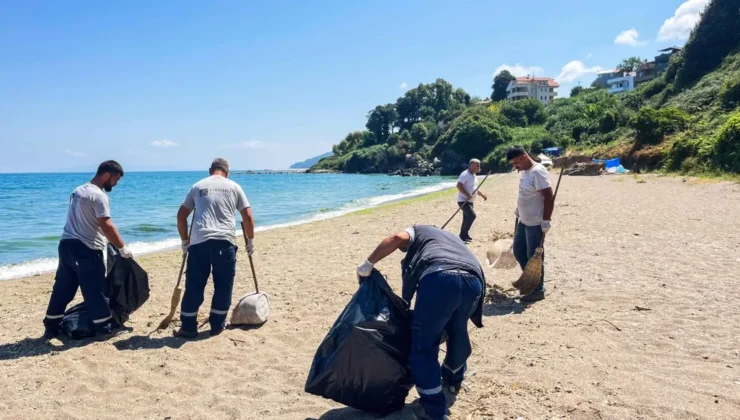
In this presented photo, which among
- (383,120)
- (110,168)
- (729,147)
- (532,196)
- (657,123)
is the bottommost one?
(532,196)

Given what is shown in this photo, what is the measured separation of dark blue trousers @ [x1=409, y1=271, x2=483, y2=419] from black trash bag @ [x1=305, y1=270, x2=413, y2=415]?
0.49ft

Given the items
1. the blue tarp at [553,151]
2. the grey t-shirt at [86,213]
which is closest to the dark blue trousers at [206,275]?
the grey t-shirt at [86,213]

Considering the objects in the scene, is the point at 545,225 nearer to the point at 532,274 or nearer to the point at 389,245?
the point at 532,274

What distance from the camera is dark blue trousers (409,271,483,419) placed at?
124 inches

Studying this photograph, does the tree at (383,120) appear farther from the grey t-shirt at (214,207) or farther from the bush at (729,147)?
the grey t-shirt at (214,207)

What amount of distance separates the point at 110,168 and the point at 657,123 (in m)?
33.5

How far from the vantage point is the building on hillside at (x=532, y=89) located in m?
99.2

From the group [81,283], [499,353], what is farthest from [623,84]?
[81,283]

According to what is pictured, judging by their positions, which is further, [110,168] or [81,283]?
[110,168]

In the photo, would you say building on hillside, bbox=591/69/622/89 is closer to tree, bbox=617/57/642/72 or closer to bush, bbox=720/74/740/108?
tree, bbox=617/57/642/72

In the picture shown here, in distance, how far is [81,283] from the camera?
16.6 feet

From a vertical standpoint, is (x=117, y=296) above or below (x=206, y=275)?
below

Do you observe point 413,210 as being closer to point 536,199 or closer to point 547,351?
point 536,199

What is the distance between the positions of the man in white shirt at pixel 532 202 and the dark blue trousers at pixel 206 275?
3.52 metres
